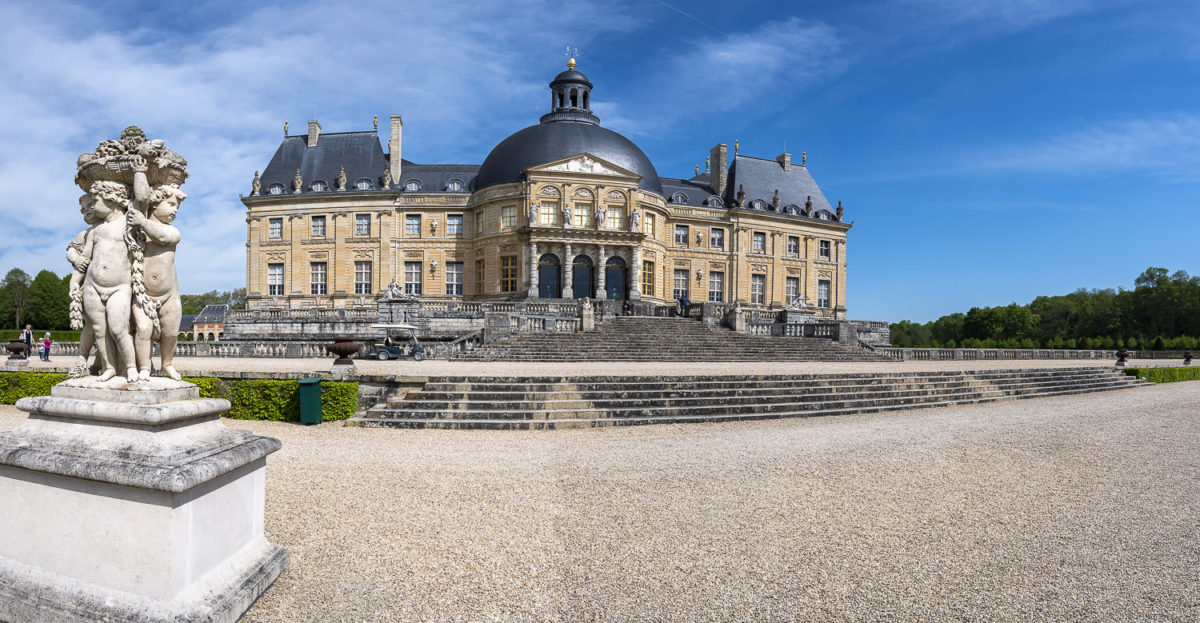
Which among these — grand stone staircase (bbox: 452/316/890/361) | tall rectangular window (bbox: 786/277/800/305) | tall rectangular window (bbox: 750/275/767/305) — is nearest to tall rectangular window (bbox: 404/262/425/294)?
grand stone staircase (bbox: 452/316/890/361)

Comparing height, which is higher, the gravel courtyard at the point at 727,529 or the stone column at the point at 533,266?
the stone column at the point at 533,266

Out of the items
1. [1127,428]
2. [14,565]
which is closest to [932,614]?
[14,565]

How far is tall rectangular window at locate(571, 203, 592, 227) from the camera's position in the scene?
37750mm

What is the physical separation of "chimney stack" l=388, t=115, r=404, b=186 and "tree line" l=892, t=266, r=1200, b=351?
45.7 meters

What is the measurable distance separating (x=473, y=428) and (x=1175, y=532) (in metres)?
8.81

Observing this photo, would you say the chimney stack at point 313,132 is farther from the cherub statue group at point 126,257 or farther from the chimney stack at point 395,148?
the cherub statue group at point 126,257

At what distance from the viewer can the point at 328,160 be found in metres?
43.4

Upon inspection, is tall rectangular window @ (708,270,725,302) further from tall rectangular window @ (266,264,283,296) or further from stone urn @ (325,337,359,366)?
stone urn @ (325,337,359,366)

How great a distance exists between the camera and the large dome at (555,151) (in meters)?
39.2

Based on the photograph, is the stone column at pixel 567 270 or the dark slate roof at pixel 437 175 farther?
the dark slate roof at pixel 437 175

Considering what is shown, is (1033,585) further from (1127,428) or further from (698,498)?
(1127,428)

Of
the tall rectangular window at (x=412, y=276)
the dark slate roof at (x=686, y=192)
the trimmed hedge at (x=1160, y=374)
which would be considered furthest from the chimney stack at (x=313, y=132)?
the trimmed hedge at (x=1160, y=374)

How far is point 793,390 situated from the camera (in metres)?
13.7

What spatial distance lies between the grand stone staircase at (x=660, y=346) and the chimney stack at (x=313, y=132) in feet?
95.6
